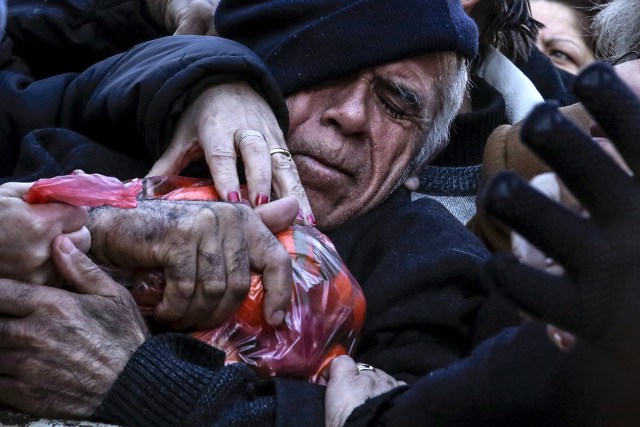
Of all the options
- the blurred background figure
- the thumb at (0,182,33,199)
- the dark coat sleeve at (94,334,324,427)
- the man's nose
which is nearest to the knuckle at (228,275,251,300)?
the dark coat sleeve at (94,334,324,427)

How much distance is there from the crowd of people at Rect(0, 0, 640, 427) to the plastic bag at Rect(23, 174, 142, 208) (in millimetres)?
23

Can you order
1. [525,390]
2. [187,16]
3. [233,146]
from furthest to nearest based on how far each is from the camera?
1. [187,16]
2. [233,146]
3. [525,390]

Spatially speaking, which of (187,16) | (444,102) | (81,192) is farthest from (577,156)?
(187,16)

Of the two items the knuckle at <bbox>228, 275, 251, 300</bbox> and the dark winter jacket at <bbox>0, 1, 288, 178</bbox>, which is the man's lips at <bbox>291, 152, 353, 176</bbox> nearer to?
the dark winter jacket at <bbox>0, 1, 288, 178</bbox>

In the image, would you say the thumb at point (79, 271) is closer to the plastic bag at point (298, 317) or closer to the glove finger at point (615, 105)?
the plastic bag at point (298, 317)

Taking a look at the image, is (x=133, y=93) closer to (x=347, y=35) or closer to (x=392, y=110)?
(x=347, y=35)

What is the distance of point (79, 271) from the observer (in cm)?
138

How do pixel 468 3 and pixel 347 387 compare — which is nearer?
pixel 347 387

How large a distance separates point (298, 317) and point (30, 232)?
46cm

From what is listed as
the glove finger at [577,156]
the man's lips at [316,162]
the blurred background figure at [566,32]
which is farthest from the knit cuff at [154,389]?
the blurred background figure at [566,32]

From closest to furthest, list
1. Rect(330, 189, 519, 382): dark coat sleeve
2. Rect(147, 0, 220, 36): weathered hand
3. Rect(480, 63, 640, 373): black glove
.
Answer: Rect(480, 63, 640, 373): black glove → Rect(330, 189, 519, 382): dark coat sleeve → Rect(147, 0, 220, 36): weathered hand

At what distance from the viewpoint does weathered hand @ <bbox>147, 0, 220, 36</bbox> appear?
269 centimetres

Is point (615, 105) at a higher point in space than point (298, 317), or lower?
higher

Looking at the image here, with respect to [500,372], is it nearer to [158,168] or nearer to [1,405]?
[1,405]
